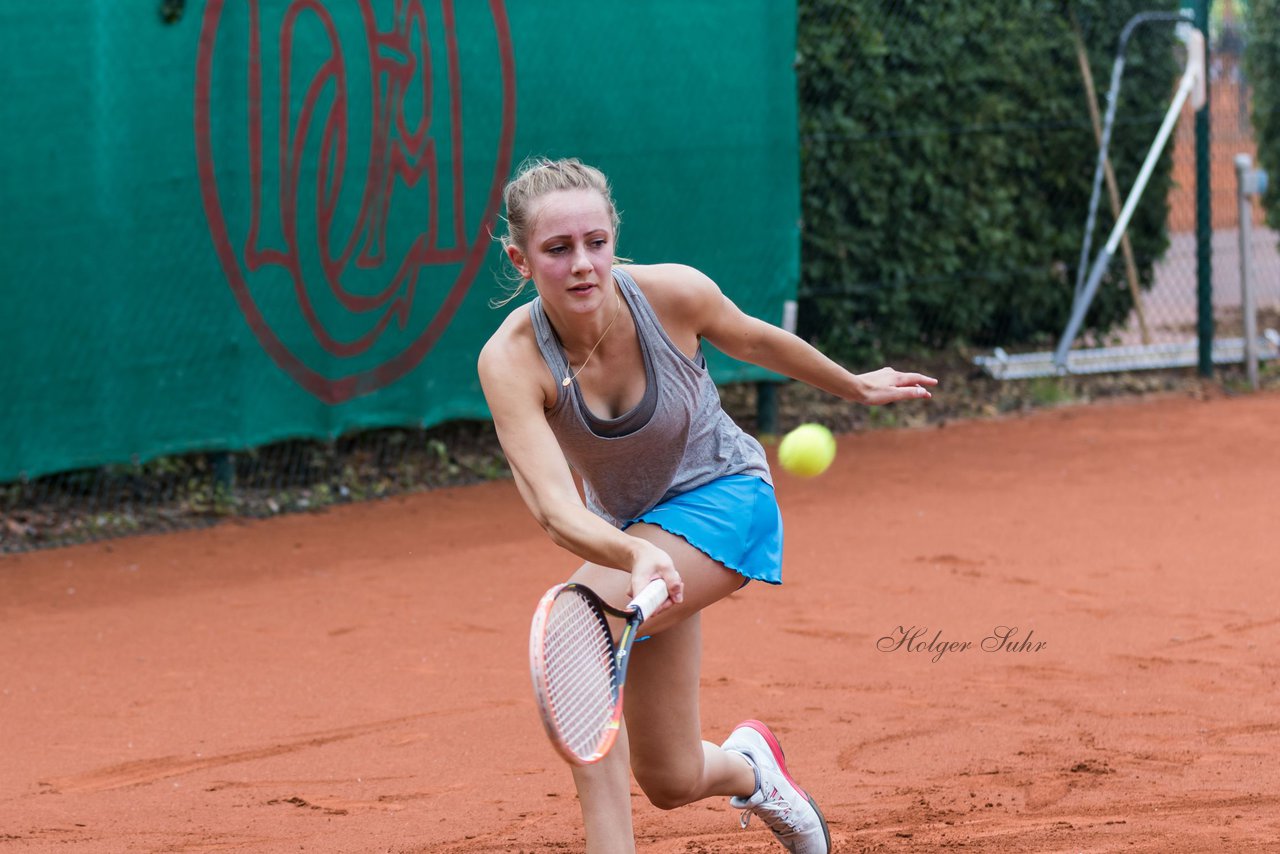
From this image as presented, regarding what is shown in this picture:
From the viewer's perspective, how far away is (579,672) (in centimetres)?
264

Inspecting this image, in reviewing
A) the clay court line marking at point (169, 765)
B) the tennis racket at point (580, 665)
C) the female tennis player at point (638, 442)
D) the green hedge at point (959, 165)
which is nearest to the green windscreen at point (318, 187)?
the green hedge at point (959, 165)

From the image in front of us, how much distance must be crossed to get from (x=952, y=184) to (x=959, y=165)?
0.12m

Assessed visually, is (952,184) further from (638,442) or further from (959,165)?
(638,442)

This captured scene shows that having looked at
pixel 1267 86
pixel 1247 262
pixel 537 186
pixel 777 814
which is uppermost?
pixel 537 186

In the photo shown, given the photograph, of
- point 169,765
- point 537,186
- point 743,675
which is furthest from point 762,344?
point 169,765

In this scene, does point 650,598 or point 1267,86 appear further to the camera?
point 1267,86

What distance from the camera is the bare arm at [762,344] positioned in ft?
10.4

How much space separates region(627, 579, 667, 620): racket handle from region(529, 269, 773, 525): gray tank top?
1.60 ft

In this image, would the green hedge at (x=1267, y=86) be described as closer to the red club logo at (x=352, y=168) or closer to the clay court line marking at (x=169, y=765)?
the red club logo at (x=352, y=168)

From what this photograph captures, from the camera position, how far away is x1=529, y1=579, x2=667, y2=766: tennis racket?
2432 millimetres

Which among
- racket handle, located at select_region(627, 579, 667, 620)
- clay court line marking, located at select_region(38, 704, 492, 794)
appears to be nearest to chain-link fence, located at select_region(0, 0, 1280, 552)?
clay court line marking, located at select_region(38, 704, 492, 794)

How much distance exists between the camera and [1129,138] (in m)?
9.96

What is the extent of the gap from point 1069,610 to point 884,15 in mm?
4639

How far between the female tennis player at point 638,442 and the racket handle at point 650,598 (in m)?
0.11
